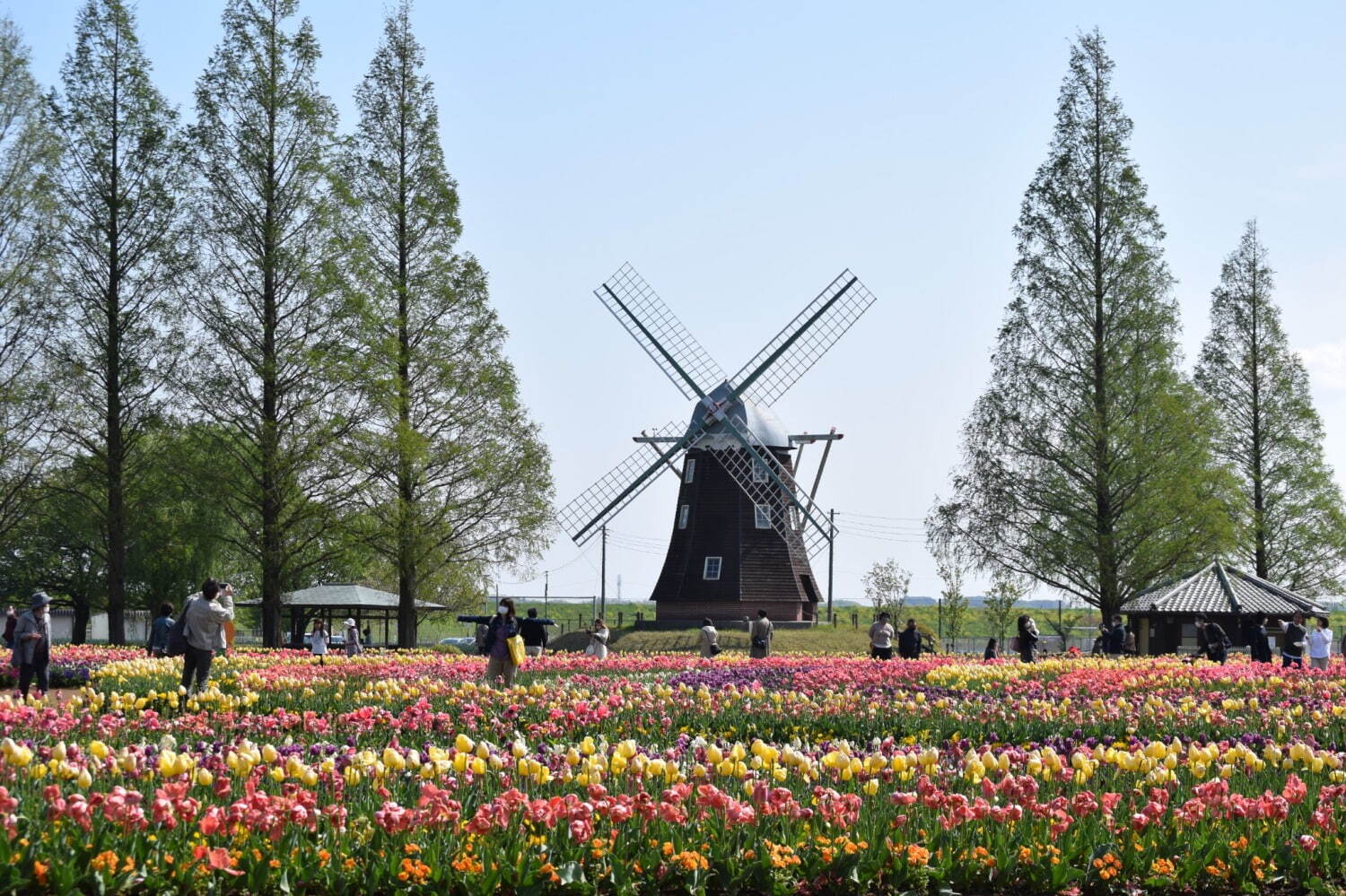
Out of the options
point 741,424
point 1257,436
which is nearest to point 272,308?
point 741,424

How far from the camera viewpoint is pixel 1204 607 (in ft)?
127

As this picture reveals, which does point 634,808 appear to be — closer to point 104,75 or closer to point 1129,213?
point 104,75

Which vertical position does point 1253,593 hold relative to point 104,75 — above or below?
below

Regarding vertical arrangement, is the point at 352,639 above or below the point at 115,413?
below

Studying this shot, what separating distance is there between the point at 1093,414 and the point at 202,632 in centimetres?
2644

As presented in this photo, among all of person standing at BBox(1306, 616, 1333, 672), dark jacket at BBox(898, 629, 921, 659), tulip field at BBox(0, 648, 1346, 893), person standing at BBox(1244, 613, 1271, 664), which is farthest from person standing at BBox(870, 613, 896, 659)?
tulip field at BBox(0, 648, 1346, 893)

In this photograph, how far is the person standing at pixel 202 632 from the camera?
1617 centimetres

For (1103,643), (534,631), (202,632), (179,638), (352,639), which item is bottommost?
(352,639)

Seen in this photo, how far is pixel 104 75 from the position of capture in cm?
3416

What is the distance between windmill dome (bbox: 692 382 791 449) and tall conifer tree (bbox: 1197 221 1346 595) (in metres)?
16.6

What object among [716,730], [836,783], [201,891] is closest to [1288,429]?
[716,730]

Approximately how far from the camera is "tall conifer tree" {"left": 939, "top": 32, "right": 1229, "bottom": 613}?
37000 mm

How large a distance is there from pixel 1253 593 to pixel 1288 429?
12.3m

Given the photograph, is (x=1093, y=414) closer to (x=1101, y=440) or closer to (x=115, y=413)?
(x=1101, y=440)
